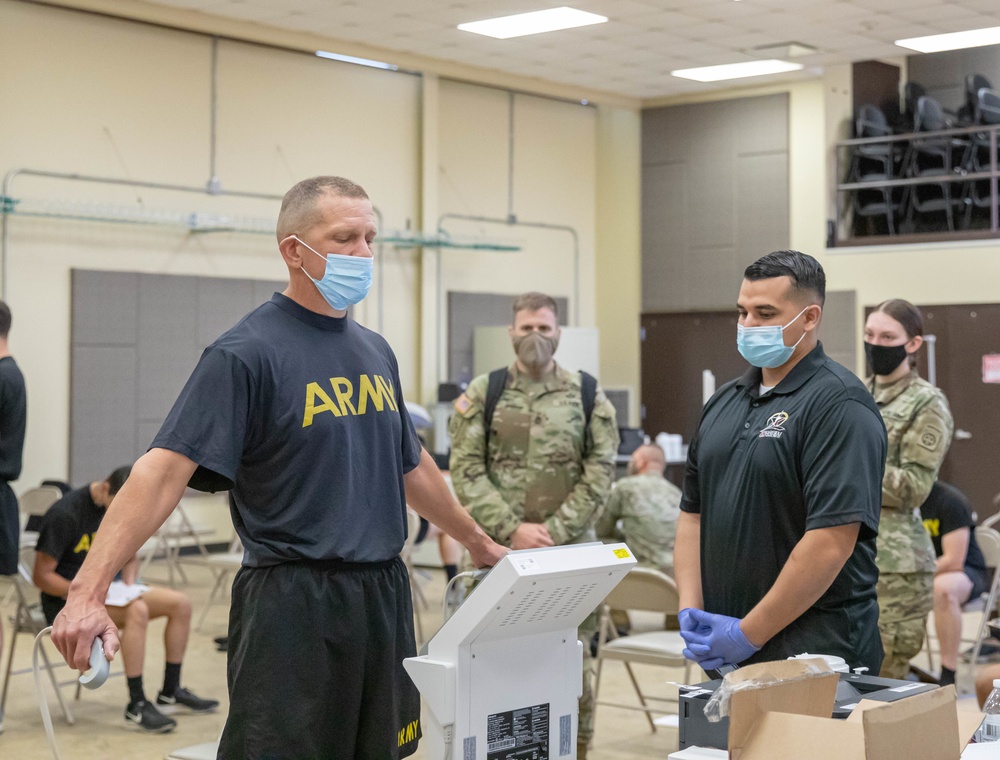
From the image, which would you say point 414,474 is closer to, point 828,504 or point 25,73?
point 828,504

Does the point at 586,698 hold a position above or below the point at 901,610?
below

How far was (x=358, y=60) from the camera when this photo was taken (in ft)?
35.8

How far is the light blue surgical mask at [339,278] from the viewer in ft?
8.32

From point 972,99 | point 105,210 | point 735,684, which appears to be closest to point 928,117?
point 972,99

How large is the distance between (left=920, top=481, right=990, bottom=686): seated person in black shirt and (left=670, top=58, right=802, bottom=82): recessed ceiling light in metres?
6.39

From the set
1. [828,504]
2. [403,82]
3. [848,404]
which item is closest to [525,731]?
[828,504]

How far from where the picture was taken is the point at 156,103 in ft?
31.7

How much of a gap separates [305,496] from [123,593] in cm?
338

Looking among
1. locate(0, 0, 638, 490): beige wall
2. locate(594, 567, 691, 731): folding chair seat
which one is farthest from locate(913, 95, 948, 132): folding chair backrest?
locate(594, 567, 691, 731): folding chair seat

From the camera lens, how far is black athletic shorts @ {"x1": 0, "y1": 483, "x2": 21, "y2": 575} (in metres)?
4.95

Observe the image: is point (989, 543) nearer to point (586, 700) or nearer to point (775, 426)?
point (586, 700)

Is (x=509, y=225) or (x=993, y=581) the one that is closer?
(x=993, y=581)

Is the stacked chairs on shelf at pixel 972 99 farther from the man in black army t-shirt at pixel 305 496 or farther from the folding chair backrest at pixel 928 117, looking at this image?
the man in black army t-shirt at pixel 305 496

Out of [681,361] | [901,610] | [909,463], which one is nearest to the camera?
[909,463]
